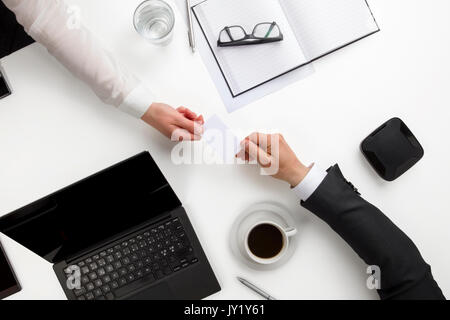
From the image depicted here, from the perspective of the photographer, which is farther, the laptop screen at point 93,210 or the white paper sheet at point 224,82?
the white paper sheet at point 224,82

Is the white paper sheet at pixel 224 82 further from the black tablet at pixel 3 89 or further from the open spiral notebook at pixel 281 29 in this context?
the black tablet at pixel 3 89

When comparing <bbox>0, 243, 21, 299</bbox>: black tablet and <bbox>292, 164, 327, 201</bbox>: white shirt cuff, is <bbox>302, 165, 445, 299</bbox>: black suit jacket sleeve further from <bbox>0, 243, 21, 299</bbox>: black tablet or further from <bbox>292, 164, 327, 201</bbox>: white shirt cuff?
<bbox>0, 243, 21, 299</bbox>: black tablet

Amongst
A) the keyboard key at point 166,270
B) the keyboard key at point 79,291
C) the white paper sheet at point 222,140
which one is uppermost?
the white paper sheet at point 222,140

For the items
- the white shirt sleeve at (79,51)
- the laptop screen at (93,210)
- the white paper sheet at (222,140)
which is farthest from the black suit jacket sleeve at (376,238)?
the white shirt sleeve at (79,51)

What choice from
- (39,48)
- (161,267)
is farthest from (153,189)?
(39,48)

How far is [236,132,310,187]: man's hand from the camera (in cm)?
81

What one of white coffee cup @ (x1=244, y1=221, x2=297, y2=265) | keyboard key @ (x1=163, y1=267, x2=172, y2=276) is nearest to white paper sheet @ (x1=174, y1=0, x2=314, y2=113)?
white coffee cup @ (x1=244, y1=221, x2=297, y2=265)

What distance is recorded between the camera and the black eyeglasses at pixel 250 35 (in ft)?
2.77

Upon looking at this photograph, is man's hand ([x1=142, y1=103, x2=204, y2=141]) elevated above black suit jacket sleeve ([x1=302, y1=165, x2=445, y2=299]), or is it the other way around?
man's hand ([x1=142, y1=103, x2=204, y2=141])

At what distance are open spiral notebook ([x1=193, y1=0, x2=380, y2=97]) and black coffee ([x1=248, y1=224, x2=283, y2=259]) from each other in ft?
0.94

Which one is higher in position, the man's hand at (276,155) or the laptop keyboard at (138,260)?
the man's hand at (276,155)

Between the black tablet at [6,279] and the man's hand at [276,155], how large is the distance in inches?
20.8

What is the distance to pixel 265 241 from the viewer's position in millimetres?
807
